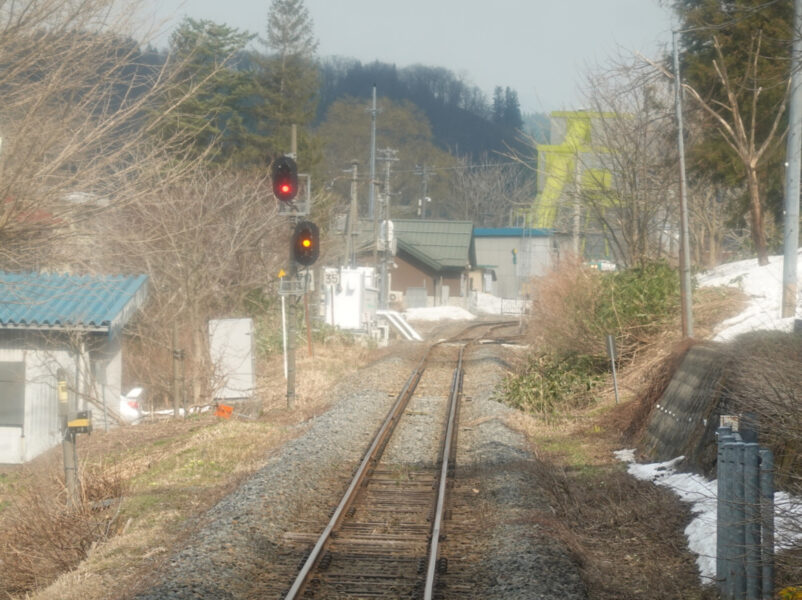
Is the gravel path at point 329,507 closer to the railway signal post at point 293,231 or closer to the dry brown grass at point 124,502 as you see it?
the dry brown grass at point 124,502

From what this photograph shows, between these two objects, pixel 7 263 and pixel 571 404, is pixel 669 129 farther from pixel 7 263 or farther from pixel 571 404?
pixel 7 263

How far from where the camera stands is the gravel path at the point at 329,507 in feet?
25.6

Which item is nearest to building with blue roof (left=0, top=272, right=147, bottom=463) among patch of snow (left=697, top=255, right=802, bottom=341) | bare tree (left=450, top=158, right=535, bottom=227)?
patch of snow (left=697, top=255, right=802, bottom=341)

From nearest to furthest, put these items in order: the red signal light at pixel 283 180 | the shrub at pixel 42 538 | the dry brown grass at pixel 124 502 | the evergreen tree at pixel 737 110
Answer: the dry brown grass at pixel 124 502 < the shrub at pixel 42 538 < the red signal light at pixel 283 180 < the evergreen tree at pixel 737 110

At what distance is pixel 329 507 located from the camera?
1080 cm

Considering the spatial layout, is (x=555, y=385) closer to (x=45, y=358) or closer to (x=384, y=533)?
(x=45, y=358)

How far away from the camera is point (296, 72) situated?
4612 centimetres

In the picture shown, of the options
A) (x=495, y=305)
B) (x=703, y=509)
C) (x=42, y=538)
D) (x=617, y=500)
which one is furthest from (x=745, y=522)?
(x=495, y=305)

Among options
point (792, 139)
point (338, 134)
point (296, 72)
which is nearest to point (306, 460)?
point (792, 139)

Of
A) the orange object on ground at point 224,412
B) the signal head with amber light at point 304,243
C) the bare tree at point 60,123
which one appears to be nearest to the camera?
the bare tree at point 60,123

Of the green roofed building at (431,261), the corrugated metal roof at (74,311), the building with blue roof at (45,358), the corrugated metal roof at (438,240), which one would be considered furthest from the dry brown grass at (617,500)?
the corrugated metal roof at (438,240)

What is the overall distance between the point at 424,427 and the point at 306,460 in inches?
153

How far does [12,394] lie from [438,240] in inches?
2132

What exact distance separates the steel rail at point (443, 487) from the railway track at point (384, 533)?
0.01m
